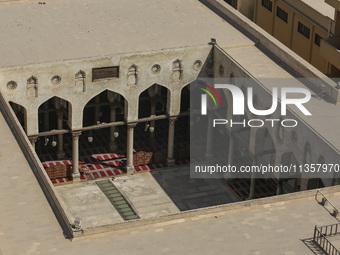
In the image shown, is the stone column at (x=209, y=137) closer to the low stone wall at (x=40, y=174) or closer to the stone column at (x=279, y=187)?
the stone column at (x=279, y=187)

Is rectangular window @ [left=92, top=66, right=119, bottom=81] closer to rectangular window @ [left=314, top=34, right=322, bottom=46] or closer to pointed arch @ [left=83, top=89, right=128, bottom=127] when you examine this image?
pointed arch @ [left=83, top=89, right=128, bottom=127]

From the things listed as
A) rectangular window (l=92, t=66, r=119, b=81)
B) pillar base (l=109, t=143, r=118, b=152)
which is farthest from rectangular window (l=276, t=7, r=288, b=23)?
rectangular window (l=92, t=66, r=119, b=81)

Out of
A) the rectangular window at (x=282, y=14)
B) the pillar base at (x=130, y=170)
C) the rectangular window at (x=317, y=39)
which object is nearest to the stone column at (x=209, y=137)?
the pillar base at (x=130, y=170)

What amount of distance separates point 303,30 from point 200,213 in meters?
39.2

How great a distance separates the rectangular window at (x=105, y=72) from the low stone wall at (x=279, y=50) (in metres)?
14.0

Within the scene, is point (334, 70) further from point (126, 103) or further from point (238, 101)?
point (126, 103)

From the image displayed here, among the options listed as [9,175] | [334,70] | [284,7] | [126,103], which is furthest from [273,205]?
[284,7]

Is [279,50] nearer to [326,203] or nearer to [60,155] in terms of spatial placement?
[326,203]

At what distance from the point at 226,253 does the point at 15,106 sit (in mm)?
34155

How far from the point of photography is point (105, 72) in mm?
81250

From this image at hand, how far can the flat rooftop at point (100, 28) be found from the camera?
270 ft

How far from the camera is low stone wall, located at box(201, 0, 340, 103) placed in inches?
3039

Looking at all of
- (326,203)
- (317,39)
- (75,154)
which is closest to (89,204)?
(75,154)

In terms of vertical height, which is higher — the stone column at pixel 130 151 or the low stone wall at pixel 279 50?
the low stone wall at pixel 279 50
